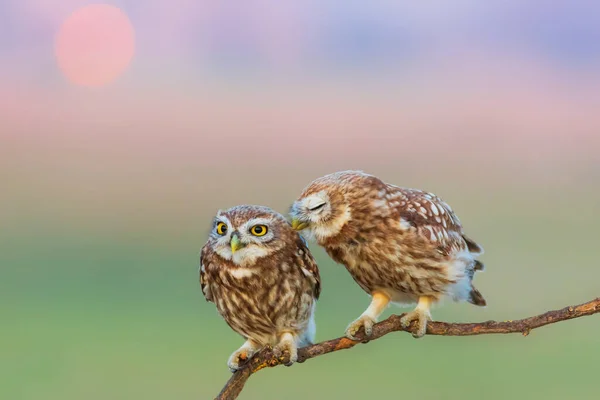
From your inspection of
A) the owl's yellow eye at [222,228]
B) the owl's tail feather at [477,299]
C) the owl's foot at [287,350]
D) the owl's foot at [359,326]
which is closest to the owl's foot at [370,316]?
the owl's foot at [359,326]

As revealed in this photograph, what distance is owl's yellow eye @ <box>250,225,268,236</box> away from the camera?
78.1 inches

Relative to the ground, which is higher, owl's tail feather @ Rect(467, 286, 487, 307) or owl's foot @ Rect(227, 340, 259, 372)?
owl's foot @ Rect(227, 340, 259, 372)

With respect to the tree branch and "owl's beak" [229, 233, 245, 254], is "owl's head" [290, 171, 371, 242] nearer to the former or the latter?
"owl's beak" [229, 233, 245, 254]

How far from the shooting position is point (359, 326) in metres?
2.03

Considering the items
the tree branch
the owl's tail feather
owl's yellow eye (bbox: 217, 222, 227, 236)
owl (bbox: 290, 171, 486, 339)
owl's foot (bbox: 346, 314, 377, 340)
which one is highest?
owl's yellow eye (bbox: 217, 222, 227, 236)

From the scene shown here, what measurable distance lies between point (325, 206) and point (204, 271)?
1.83ft

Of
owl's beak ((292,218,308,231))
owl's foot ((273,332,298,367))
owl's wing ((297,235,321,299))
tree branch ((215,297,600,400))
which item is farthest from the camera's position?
owl's wing ((297,235,321,299))

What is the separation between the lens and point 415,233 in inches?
85.3

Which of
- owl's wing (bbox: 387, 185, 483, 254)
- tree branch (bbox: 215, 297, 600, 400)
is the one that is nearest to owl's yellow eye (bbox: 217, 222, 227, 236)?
tree branch (bbox: 215, 297, 600, 400)

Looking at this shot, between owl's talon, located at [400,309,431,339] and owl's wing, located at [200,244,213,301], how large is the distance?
0.68 m

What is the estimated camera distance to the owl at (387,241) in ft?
6.57

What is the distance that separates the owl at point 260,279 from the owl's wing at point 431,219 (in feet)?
1.19

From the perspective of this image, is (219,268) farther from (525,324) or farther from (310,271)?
(525,324)

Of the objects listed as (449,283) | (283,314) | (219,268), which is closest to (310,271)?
(283,314)
